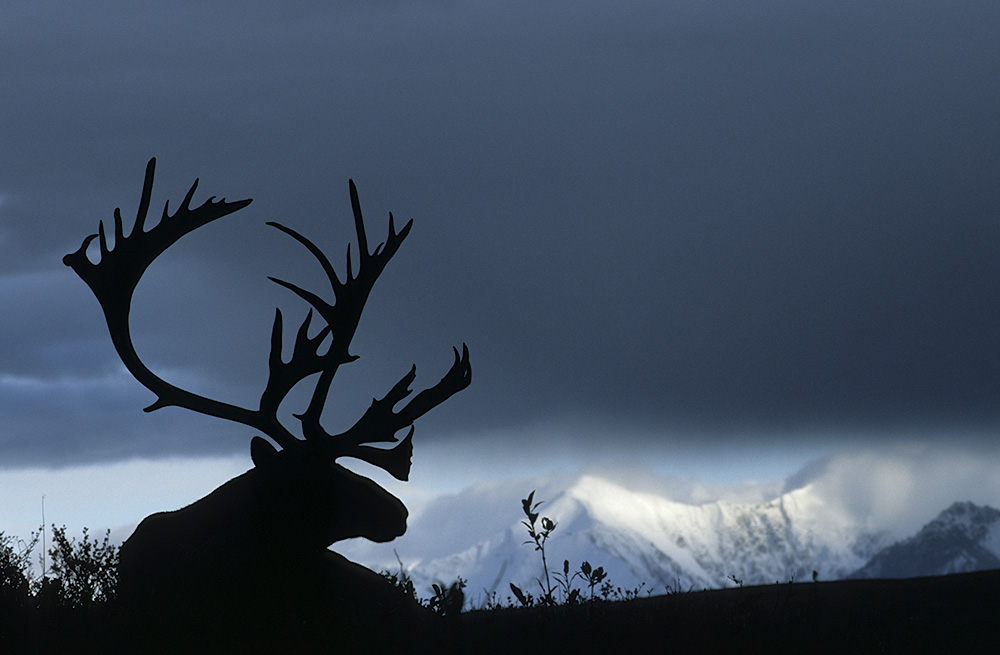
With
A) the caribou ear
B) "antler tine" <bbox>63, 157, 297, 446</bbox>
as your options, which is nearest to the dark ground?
the caribou ear

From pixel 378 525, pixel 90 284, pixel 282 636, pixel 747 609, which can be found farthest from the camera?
pixel 90 284

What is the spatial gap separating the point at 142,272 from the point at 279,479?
7.51 feet

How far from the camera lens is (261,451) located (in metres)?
8.95

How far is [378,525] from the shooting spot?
29.1ft

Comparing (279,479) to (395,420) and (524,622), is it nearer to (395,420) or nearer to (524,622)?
(395,420)

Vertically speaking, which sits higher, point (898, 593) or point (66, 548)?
point (66, 548)

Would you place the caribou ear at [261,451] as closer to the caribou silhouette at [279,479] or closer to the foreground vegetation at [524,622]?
the caribou silhouette at [279,479]

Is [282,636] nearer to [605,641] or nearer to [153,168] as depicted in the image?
[605,641]

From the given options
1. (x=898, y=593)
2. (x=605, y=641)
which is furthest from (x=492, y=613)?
(x=898, y=593)

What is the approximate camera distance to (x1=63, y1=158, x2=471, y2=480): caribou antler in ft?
30.3

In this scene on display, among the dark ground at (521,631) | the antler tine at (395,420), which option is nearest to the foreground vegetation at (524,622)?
the dark ground at (521,631)

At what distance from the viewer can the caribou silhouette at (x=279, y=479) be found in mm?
8836

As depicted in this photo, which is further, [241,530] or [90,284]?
[90,284]

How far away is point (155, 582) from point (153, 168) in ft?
10.6
